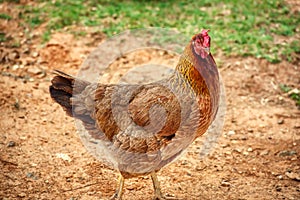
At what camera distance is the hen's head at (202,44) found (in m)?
3.87

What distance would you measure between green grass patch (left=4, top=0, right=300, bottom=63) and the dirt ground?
1.53ft

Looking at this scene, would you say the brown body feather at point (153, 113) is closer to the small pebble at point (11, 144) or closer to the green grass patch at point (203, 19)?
the small pebble at point (11, 144)

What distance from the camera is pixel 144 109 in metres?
3.83

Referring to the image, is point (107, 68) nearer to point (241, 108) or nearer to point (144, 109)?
point (241, 108)

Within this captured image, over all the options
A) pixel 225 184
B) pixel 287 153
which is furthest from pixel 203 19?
pixel 225 184

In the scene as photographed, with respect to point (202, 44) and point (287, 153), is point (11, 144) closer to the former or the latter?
point (202, 44)

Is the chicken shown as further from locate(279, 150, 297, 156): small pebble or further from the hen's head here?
locate(279, 150, 297, 156): small pebble

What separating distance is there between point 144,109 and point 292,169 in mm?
1964

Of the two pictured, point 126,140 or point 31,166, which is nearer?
point 126,140

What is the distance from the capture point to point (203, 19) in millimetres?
7406

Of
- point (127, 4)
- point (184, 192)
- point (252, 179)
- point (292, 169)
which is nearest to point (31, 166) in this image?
point (184, 192)

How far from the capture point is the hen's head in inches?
152

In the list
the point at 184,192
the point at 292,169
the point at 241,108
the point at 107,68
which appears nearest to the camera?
the point at 184,192

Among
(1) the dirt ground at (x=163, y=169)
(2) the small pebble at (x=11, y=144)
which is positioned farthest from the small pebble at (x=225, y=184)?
(2) the small pebble at (x=11, y=144)
